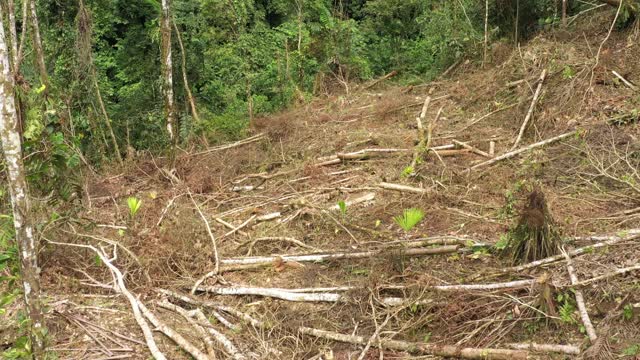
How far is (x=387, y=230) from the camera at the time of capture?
5926mm

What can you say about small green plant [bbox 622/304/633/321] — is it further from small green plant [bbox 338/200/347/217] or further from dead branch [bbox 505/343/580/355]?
small green plant [bbox 338/200/347/217]

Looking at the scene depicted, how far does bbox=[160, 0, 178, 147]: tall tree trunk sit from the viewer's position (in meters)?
8.73

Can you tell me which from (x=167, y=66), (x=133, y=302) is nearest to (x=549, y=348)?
(x=133, y=302)

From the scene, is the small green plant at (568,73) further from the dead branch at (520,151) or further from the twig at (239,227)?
the twig at (239,227)

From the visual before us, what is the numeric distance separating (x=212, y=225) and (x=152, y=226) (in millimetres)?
751

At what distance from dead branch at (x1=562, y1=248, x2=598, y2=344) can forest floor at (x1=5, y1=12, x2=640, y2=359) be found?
48 millimetres

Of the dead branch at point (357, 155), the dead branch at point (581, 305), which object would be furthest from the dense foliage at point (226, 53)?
the dead branch at point (581, 305)

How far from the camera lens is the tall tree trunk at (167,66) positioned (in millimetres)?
8727

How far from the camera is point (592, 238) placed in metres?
4.86

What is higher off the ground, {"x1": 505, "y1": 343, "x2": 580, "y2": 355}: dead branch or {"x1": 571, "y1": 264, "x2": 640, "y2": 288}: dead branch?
{"x1": 571, "y1": 264, "x2": 640, "y2": 288}: dead branch

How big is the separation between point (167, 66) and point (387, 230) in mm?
5072

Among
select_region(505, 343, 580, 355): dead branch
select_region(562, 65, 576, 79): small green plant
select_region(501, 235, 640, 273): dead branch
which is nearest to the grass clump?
select_region(501, 235, 640, 273): dead branch

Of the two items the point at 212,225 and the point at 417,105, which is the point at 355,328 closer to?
the point at 212,225

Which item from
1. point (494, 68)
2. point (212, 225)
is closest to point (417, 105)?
point (494, 68)
